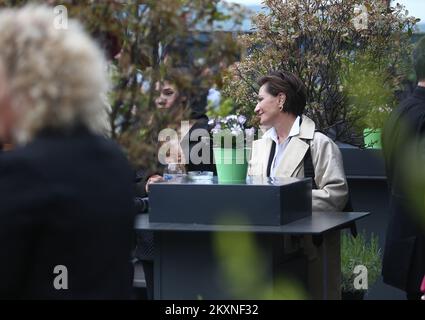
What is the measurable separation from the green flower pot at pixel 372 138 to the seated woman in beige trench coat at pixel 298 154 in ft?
5.00

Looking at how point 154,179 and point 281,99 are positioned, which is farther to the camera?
point 281,99

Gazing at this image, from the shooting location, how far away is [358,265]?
7074 mm

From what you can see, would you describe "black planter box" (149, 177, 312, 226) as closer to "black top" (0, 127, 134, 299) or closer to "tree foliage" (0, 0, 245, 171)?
"tree foliage" (0, 0, 245, 171)

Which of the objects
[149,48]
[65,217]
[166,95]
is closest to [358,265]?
[166,95]

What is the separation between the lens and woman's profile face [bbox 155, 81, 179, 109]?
394 centimetres

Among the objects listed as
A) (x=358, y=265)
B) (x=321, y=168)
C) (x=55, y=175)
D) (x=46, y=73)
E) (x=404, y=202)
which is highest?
(x=46, y=73)

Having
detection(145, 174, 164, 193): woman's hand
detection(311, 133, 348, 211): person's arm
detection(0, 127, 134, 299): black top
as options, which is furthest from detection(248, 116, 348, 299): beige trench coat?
detection(0, 127, 134, 299): black top

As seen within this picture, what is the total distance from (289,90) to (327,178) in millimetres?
620

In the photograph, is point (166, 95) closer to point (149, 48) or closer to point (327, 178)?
point (149, 48)

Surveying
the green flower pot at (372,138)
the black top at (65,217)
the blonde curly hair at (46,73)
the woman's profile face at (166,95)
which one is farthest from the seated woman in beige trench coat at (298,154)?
the blonde curly hair at (46,73)

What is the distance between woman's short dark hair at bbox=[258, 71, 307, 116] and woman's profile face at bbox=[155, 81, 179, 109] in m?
2.11

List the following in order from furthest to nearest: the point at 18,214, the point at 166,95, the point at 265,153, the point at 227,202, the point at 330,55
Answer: the point at 330,55 < the point at 265,153 < the point at 227,202 < the point at 166,95 < the point at 18,214
